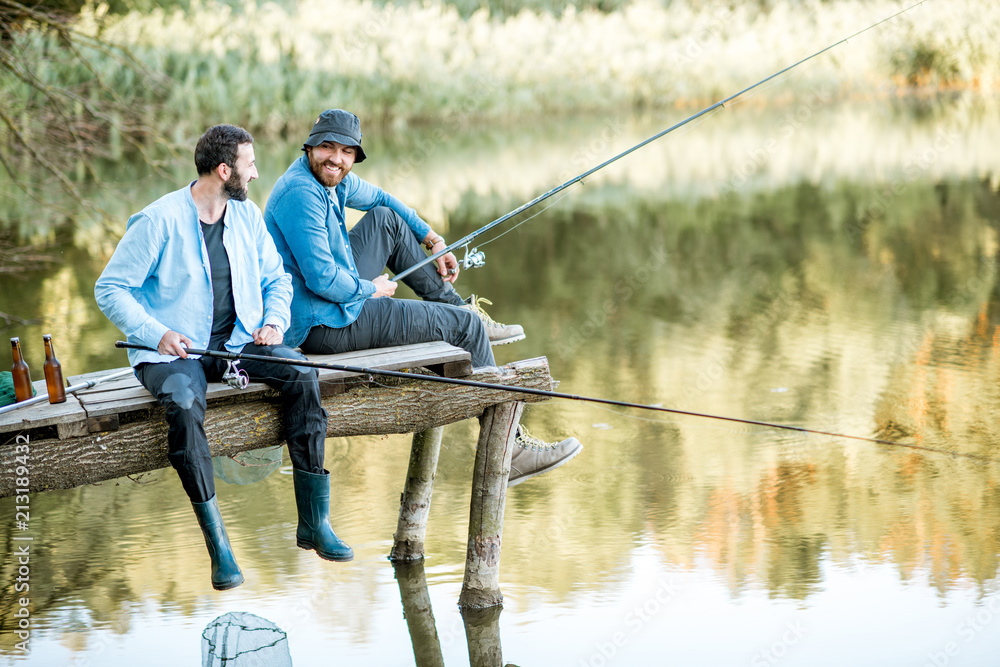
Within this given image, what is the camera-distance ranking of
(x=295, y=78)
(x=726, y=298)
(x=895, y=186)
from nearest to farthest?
(x=726, y=298) < (x=895, y=186) < (x=295, y=78)

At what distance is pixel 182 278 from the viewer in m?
3.16

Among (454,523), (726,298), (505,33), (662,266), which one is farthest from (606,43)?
(454,523)

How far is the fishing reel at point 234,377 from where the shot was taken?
311 centimetres

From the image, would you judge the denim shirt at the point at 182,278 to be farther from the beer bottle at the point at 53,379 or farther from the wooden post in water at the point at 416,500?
the wooden post in water at the point at 416,500

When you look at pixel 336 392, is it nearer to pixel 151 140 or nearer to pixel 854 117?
pixel 151 140

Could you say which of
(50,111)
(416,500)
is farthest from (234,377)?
(50,111)

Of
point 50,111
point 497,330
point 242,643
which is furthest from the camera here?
point 50,111

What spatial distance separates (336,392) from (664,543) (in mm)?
1508

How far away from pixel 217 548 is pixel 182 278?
763 mm

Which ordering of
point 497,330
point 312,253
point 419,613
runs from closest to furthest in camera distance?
point 312,253 < point 419,613 < point 497,330

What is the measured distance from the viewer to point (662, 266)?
9.88 metres

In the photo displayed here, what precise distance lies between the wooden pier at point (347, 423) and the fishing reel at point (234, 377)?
0.05 feet

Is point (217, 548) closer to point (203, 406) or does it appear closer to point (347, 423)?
point (203, 406)

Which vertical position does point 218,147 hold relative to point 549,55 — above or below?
below
